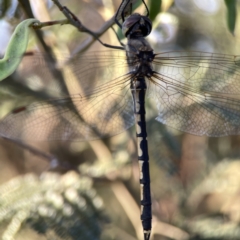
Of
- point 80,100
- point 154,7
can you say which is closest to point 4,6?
point 80,100

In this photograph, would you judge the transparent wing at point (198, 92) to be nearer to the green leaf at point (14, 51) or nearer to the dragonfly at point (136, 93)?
the dragonfly at point (136, 93)

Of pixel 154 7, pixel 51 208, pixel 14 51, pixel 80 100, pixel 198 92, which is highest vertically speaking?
pixel 154 7

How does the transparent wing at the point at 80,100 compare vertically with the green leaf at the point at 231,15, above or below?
below

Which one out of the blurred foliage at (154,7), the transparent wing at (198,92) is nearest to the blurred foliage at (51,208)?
the transparent wing at (198,92)

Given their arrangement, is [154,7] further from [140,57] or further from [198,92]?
[198,92]

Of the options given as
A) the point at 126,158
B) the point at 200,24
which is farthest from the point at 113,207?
the point at 200,24

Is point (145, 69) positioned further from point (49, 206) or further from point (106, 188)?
point (106, 188)
